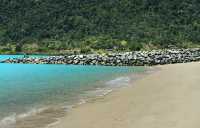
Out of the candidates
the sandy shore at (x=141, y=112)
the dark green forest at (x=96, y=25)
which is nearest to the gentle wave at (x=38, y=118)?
the sandy shore at (x=141, y=112)

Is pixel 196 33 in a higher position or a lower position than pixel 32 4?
lower

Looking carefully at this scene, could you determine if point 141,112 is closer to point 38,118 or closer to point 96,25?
point 38,118

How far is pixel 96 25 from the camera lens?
153m

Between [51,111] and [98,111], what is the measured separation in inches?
87.1

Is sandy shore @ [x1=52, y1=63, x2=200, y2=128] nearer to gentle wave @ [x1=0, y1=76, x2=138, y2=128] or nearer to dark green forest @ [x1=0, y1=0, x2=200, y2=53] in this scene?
gentle wave @ [x1=0, y1=76, x2=138, y2=128]

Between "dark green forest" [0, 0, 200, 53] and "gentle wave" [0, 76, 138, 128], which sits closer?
"gentle wave" [0, 76, 138, 128]

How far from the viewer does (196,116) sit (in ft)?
57.0

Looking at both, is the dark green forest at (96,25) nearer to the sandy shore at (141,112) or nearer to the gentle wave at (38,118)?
the sandy shore at (141,112)

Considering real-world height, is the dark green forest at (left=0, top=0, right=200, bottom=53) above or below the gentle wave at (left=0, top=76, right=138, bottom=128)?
above

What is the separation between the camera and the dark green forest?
141 m

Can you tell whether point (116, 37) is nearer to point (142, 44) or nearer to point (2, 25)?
point (142, 44)

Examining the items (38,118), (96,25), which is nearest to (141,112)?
(38,118)

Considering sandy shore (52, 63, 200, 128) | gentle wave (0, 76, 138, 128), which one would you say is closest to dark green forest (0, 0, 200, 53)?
sandy shore (52, 63, 200, 128)

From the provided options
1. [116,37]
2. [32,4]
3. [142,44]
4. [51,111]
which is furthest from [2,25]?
[51,111]
